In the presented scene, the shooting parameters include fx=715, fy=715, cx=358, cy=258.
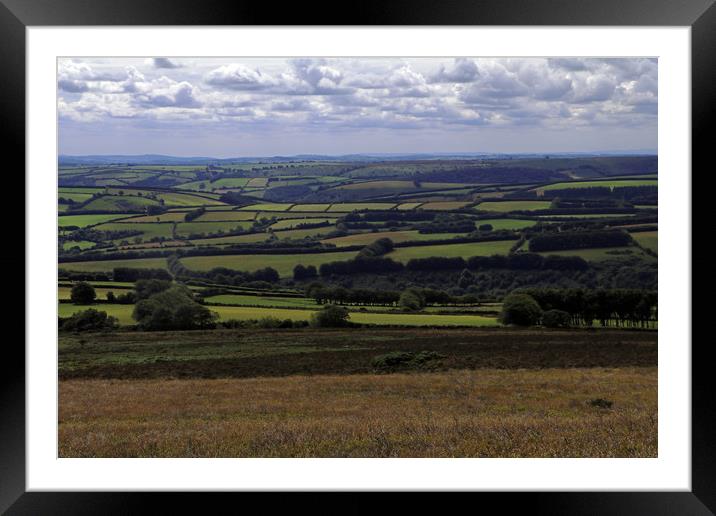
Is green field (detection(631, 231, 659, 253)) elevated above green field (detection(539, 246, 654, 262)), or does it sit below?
above

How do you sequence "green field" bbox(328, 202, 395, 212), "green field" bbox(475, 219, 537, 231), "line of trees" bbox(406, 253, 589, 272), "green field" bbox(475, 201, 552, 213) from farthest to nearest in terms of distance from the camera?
"green field" bbox(328, 202, 395, 212)
"green field" bbox(475, 201, 552, 213)
"green field" bbox(475, 219, 537, 231)
"line of trees" bbox(406, 253, 589, 272)

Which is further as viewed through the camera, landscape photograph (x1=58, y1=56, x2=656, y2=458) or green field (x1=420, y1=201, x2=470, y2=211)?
green field (x1=420, y1=201, x2=470, y2=211)

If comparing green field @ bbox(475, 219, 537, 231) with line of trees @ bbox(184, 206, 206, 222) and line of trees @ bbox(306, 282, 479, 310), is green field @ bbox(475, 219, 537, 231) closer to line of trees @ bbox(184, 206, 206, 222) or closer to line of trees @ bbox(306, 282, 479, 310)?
line of trees @ bbox(306, 282, 479, 310)

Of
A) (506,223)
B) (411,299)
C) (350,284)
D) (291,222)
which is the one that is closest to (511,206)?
(506,223)

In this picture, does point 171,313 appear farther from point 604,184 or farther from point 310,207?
point 604,184

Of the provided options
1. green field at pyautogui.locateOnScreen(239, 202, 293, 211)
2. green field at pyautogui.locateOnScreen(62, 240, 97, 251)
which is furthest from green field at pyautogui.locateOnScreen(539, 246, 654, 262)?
green field at pyautogui.locateOnScreen(62, 240, 97, 251)

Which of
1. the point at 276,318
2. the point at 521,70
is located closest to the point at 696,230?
the point at 276,318
